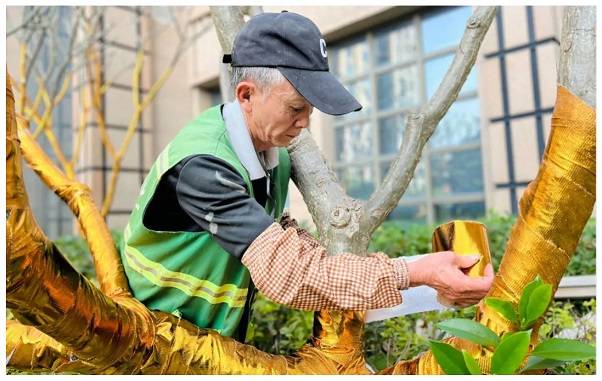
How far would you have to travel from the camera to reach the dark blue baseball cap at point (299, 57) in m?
1.22

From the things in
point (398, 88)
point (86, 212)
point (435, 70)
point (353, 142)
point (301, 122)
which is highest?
point (435, 70)

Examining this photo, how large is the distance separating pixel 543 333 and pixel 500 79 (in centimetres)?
400

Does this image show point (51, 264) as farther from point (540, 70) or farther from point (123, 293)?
point (540, 70)

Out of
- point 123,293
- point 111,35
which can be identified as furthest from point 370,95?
point 123,293

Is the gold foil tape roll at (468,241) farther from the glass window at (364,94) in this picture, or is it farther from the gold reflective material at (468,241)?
the glass window at (364,94)

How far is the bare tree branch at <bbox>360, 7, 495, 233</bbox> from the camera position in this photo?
1.60 m

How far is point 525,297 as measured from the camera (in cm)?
103

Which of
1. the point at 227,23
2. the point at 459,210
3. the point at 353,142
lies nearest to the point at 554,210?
the point at 227,23

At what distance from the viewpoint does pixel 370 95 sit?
6.46 metres

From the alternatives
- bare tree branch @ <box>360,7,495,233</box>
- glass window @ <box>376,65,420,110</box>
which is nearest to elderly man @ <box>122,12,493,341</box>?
bare tree branch @ <box>360,7,495,233</box>

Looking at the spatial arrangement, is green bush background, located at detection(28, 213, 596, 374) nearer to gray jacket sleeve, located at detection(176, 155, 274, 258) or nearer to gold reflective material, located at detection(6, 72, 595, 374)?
gold reflective material, located at detection(6, 72, 595, 374)

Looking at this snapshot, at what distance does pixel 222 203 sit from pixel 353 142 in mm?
5641

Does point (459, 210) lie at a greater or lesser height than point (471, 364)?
lesser

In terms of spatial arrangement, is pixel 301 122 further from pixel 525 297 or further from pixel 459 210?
pixel 459 210
